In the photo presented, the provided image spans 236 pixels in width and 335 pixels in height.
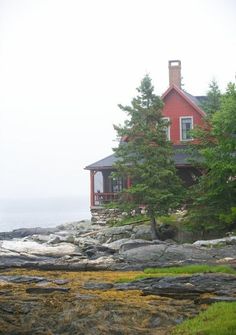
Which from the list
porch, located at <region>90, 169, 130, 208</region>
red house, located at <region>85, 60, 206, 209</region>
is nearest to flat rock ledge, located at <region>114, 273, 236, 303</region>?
porch, located at <region>90, 169, 130, 208</region>

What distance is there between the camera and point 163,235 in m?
23.6

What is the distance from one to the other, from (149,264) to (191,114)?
20923mm

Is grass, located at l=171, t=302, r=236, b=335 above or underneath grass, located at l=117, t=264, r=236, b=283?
above

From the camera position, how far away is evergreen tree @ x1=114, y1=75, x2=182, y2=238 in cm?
2200

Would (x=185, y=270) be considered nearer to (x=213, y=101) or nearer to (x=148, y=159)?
(x=148, y=159)

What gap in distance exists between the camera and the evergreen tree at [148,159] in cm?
2200

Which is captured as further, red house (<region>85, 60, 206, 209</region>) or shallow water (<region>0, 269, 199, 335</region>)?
red house (<region>85, 60, 206, 209</region>)

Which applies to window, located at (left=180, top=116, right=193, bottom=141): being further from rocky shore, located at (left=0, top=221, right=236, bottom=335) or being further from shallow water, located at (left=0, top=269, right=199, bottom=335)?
shallow water, located at (left=0, top=269, right=199, bottom=335)

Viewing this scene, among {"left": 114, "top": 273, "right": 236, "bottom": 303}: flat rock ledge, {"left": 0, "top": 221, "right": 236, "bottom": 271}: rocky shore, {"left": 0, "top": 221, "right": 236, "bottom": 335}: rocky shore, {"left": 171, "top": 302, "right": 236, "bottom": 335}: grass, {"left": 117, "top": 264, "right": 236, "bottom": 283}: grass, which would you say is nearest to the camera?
{"left": 171, "top": 302, "right": 236, "bottom": 335}: grass

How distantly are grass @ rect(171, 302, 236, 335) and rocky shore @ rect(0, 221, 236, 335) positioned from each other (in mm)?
259

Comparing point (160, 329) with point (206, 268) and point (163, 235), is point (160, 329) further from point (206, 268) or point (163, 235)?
point (163, 235)

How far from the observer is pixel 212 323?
6.98m

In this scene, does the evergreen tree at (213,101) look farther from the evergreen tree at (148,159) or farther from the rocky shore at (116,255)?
the rocky shore at (116,255)

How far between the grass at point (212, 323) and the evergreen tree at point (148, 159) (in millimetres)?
13915
